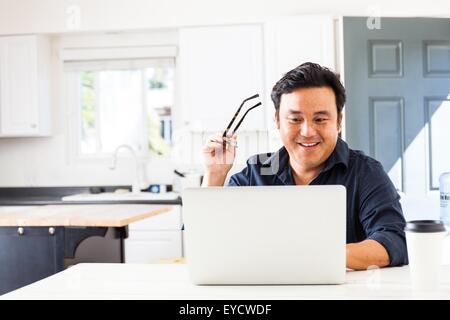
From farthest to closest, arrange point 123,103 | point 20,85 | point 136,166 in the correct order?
point 123,103 → point 136,166 → point 20,85

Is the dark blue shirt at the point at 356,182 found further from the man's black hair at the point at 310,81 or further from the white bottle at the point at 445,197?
the white bottle at the point at 445,197

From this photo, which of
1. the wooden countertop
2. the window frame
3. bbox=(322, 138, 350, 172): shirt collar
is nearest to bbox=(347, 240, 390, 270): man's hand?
bbox=(322, 138, 350, 172): shirt collar

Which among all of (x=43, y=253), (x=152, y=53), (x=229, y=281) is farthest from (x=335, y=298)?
(x=152, y=53)

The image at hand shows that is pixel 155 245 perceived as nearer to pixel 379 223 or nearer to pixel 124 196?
pixel 124 196

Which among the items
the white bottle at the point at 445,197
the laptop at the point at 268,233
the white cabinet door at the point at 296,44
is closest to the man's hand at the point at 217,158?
the laptop at the point at 268,233

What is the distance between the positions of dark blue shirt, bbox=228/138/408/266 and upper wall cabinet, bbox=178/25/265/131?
218cm

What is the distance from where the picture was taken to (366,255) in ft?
4.24

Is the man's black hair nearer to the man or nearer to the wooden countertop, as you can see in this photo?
the man

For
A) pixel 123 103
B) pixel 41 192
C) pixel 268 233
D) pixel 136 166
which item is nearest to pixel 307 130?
pixel 268 233

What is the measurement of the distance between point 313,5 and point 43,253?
91.7 inches

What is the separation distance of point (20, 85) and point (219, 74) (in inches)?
54.1

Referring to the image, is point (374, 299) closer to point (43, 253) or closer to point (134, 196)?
point (43, 253)

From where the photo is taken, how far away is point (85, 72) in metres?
4.37

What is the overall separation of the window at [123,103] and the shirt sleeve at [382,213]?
2802mm
